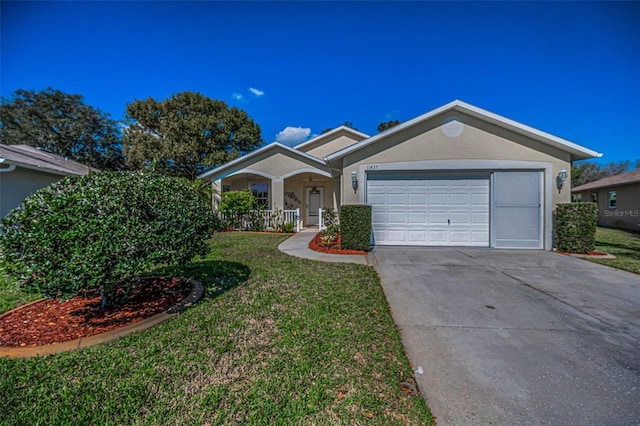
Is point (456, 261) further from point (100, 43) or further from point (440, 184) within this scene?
point (100, 43)

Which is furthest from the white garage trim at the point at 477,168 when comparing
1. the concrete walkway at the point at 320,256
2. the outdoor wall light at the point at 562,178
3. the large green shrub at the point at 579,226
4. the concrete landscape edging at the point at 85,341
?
the concrete landscape edging at the point at 85,341

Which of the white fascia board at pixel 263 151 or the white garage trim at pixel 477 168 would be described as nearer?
the white garage trim at pixel 477 168

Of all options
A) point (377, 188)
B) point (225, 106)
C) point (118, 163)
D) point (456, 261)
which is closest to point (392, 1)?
point (377, 188)

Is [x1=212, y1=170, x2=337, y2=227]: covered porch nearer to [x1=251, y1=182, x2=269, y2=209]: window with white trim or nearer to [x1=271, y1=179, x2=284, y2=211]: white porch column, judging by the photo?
[x1=251, y1=182, x2=269, y2=209]: window with white trim

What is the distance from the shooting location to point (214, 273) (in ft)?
17.4

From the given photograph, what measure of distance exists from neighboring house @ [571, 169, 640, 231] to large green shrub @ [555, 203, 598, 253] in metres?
12.1

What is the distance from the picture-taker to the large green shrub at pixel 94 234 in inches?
107

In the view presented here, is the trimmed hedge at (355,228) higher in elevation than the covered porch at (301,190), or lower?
lower

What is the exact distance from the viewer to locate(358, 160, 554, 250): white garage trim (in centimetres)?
813

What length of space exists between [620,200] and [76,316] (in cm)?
2607

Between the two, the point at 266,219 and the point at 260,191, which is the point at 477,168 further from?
the point at 260,191

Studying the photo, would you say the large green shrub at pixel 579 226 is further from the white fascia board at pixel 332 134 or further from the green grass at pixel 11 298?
the green grass at pixel 11 298

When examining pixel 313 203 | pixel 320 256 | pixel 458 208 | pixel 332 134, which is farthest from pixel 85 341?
pixel 332 134

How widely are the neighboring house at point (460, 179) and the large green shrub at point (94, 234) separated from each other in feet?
20.6
